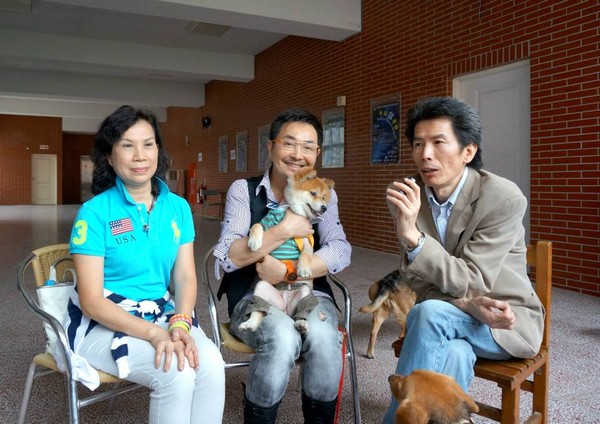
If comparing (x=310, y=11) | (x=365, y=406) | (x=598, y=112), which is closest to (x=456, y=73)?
(x=598, y=112)

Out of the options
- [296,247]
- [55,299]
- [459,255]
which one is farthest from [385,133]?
[55,299]

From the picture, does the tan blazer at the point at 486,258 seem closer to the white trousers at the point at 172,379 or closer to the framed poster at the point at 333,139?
the white trousers at the point at 172,379

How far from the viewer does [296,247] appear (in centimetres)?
206

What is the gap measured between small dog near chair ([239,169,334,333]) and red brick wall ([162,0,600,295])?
3.56m

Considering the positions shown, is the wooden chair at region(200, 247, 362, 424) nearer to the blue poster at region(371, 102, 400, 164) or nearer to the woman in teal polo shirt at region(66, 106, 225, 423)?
the woman in teal polo shirt at region(66, 106, 225, 423)

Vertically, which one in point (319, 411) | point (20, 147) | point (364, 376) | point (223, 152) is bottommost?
point (364, 376)

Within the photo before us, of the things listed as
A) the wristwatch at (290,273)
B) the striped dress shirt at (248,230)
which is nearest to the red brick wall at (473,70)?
the striped dress shirt at (248,230)

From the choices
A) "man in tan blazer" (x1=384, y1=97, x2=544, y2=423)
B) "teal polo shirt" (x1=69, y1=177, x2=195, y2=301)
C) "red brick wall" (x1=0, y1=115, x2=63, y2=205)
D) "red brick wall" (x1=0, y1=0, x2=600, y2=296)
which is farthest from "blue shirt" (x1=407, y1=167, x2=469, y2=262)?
"red brick wall" (x1=0, y1=115, x2=63, y2=205)

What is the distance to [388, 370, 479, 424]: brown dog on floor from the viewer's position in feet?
4.06

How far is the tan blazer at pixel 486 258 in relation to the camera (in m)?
1.56

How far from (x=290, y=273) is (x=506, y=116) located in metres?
4.36

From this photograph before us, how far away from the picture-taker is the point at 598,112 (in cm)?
444

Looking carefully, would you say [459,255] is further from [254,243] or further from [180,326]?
[180,326]

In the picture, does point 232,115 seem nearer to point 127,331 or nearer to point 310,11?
point 310,11
